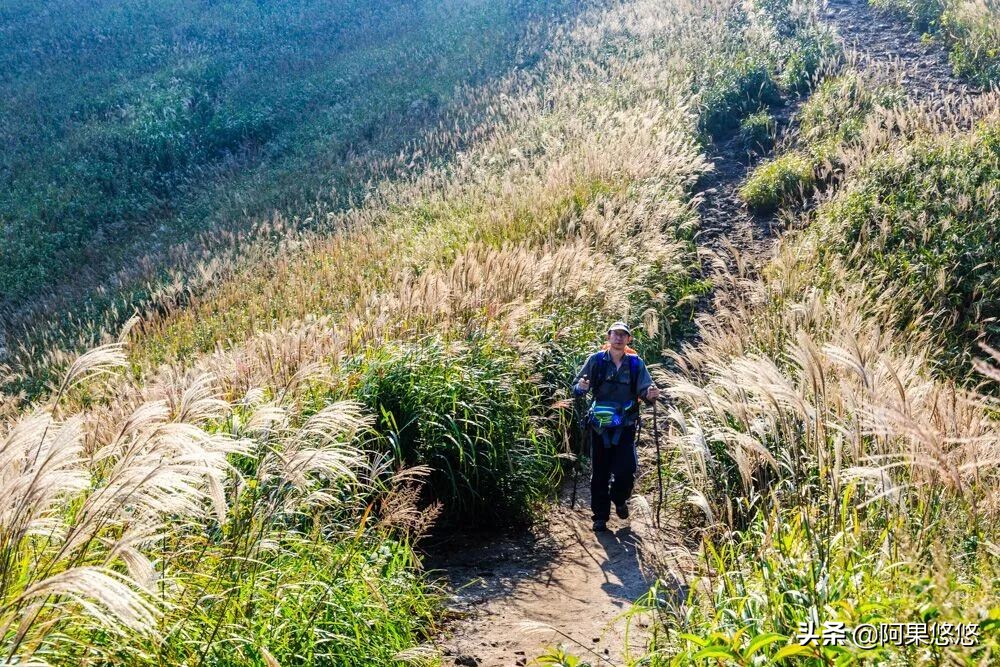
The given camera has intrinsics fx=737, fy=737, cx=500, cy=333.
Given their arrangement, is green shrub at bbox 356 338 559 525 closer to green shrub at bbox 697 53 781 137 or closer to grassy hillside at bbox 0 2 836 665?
grassy hillside at bbox 0 2 836 665

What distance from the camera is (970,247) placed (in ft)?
30.8

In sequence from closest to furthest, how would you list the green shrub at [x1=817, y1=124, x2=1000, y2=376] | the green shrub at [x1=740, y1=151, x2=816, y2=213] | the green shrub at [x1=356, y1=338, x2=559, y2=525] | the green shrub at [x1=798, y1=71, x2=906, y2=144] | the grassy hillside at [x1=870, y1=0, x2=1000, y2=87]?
1. the green shrub at [x1=356, y1=338, x2=559, y2=525]
2. the green shrub at [x1=817, y1=124, x2=1000, y2=376]
3. the green shrub at [x1=740, y1=151, x2=816, y2=213]
4. the green shrub at [x1=798, y1=71, x2=906, y2=144]
5. the grassy hillside at [x1=870, y1=0, x2=1000, y2=87]

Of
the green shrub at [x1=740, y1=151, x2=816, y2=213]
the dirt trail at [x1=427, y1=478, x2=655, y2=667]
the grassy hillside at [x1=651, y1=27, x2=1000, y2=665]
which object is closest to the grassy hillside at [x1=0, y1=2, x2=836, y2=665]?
the dirt trail at [x1=427, y1=478, x2=655, y2=667]

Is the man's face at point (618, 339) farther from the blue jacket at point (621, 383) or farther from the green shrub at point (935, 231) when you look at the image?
the green shrub at point (935, 231)

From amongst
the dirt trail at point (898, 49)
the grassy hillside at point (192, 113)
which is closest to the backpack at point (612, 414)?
the grassy hillside at point (192, 113)

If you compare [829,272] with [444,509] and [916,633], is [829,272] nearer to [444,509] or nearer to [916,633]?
[444,509]

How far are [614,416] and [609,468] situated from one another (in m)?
0.49

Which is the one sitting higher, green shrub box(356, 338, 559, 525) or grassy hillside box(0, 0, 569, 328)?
grassy hillside box(0, 0, 569, 328)

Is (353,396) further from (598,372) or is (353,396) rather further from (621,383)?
(621,383)

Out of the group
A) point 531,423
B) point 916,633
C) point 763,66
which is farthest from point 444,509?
point 763,66

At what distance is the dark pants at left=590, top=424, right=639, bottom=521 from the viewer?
6430mm

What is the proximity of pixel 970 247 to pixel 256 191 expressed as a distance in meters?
17.2

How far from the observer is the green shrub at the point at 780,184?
1280 centimetres

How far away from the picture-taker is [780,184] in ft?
42.7
